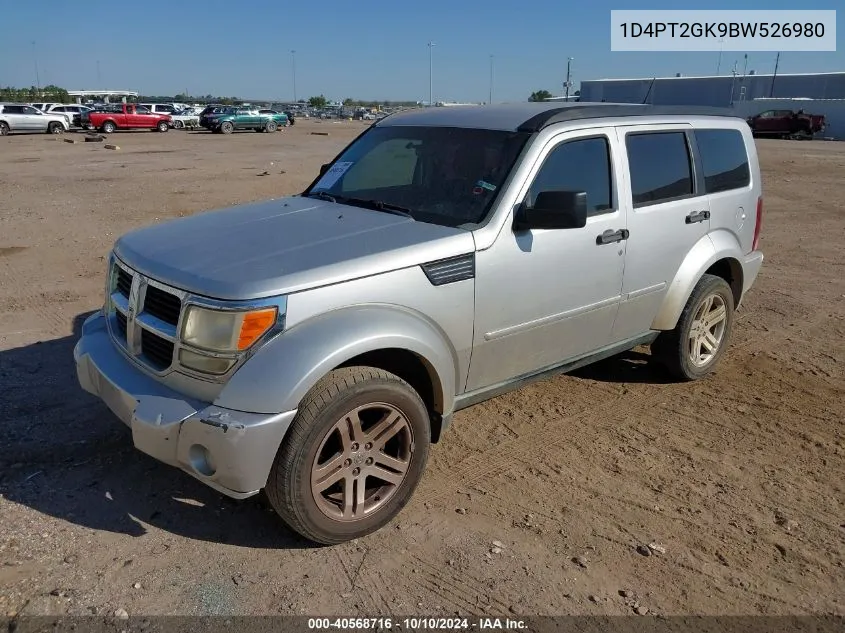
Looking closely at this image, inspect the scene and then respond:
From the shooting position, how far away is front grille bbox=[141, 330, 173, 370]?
314 cm

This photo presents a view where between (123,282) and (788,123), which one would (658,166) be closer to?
(123,282)

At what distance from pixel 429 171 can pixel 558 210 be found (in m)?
1.00

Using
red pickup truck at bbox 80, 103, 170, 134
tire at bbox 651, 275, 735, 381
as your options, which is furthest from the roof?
red pickup truck at bbox 80, 103, 170, 134

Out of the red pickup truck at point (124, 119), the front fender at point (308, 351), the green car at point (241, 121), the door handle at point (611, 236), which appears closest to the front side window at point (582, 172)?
the door handle at point (611, 236)

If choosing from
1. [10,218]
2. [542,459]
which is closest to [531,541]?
[542,459]

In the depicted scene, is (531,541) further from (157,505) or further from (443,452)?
(157,505)

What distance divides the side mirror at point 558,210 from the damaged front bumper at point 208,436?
1614 mm

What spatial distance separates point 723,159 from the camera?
5176 mm

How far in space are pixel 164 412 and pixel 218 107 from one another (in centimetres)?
4151

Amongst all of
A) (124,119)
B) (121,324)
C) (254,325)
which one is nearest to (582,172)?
(254,325)

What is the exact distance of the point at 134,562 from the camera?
3.11 m

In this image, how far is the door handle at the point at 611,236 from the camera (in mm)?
4129

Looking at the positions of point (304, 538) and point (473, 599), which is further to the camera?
point (304, 538)

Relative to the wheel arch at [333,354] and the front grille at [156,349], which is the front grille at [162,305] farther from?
the wheel arch at [333,354]
